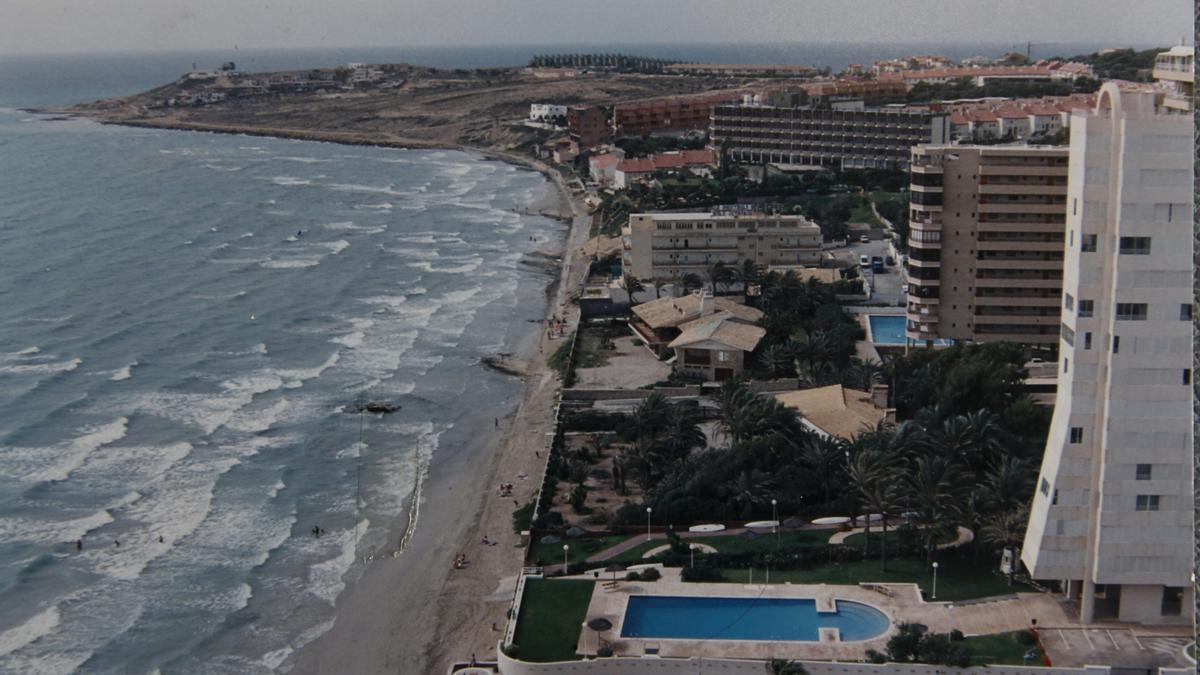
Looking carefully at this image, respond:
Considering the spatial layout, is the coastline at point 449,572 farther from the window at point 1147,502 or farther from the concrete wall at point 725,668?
the window at point 1147,502

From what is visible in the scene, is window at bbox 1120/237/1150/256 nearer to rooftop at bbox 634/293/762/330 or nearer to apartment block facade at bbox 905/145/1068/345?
apartment block facade at bbox 905/145/1068/345

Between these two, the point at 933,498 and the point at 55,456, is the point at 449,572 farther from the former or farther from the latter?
the point at 55,456

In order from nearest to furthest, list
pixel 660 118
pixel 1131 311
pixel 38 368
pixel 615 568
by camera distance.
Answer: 1. pixel 1131 311
2. pixel 615 568
3. pixel 38 368
4. pixel 660 118

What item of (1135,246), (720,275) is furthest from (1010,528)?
(720,275)

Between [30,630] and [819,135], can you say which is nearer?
[30,630]

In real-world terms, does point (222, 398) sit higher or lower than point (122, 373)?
lower

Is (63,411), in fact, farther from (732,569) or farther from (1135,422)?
(1135,422)

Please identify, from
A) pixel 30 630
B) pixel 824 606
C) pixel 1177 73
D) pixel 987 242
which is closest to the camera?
pixel 824 606

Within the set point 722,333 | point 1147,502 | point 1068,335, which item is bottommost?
point 722,333
